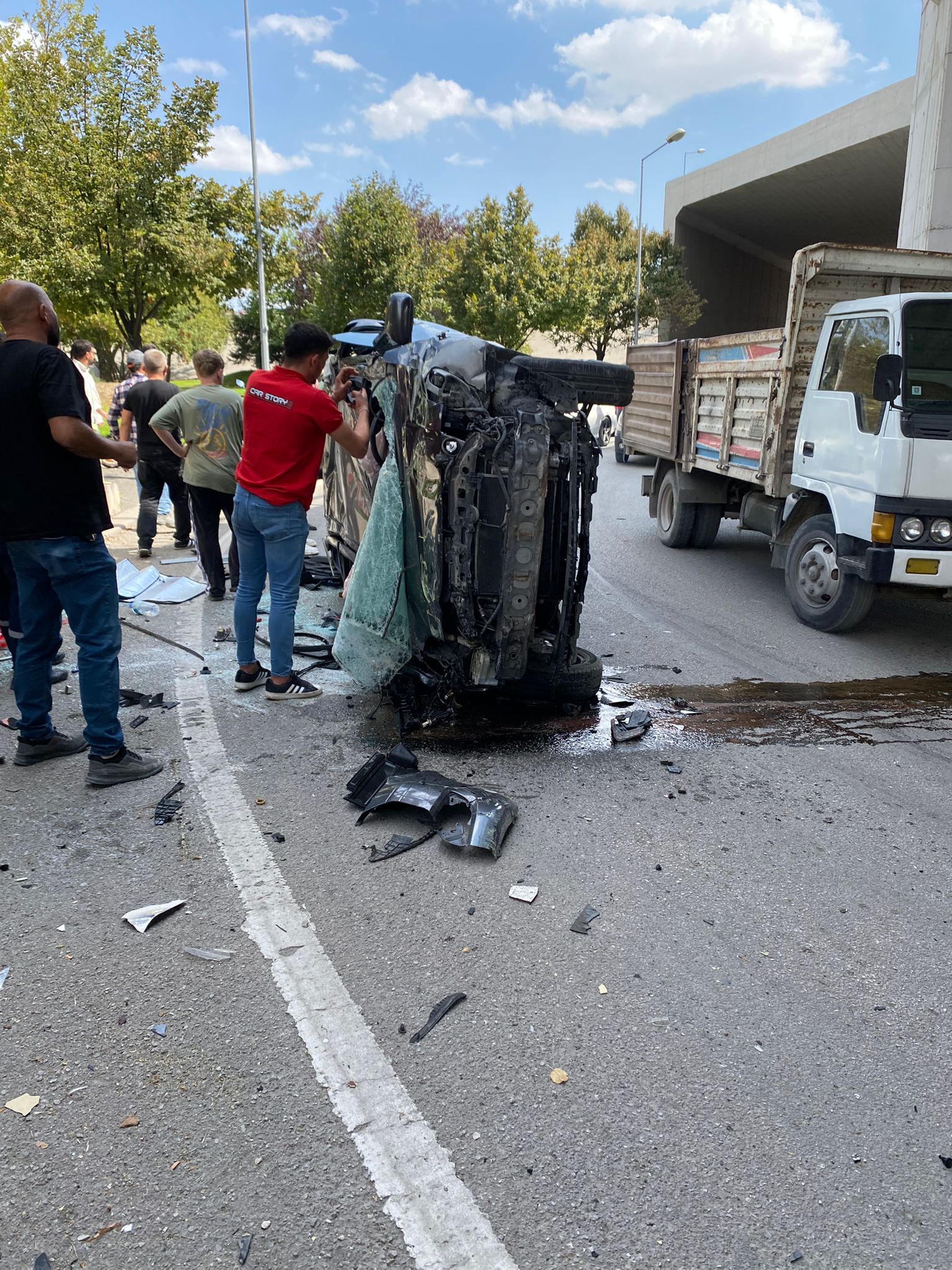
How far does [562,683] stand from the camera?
484 cm

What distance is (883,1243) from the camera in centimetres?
191

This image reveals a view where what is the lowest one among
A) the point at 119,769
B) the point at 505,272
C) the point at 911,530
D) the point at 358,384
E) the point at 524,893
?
the point at 524,893

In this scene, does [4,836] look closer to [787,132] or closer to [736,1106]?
[736,1106]

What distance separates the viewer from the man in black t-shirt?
27.1 feet

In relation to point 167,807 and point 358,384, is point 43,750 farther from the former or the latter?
point 358,384

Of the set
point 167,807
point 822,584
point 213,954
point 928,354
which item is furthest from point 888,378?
point 213,954

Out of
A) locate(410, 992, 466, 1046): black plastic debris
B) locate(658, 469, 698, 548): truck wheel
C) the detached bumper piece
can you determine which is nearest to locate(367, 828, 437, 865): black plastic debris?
the detached bumper piece

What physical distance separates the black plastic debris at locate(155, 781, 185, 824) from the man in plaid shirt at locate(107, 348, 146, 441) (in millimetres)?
5645

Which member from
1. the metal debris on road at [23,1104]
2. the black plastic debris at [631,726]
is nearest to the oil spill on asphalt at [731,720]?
the black plastic debris at [631,726]

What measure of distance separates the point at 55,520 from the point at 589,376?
2525mm

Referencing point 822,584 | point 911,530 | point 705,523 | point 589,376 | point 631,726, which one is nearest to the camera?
point 589,376

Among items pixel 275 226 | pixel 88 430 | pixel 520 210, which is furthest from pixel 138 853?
pixel 520 210

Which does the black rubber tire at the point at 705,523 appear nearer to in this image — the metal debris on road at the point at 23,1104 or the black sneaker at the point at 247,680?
the black sneaker at the point at 247,680

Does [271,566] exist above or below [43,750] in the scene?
above
